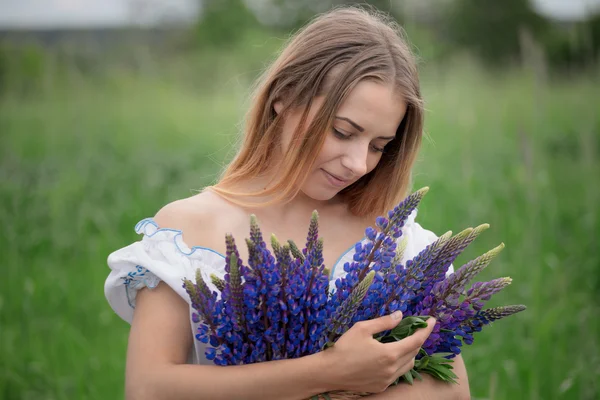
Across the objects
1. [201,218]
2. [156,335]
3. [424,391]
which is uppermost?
[201,218]

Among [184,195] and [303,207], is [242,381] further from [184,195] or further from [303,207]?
[184,195]

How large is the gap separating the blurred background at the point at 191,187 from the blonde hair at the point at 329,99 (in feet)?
0.62

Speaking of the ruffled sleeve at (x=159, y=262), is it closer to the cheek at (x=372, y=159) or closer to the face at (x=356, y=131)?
the face at (x=356, y=131)

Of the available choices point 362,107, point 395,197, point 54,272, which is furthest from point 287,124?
point 54,272

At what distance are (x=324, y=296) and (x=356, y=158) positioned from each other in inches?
20.4

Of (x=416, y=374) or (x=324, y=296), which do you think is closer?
(x=324, y=296)

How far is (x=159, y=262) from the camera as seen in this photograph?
157 cm

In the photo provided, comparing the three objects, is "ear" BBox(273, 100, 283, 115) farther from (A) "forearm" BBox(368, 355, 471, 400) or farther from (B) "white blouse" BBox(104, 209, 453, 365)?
(A) "forearm" BBox(368, 355, 471, 400)

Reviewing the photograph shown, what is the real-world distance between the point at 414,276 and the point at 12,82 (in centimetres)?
597

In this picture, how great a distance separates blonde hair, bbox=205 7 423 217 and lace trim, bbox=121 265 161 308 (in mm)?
327

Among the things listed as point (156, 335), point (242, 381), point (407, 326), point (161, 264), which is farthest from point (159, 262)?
point (407, 326)

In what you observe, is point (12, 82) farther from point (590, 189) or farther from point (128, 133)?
point (590, 189)

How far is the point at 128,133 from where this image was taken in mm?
6184

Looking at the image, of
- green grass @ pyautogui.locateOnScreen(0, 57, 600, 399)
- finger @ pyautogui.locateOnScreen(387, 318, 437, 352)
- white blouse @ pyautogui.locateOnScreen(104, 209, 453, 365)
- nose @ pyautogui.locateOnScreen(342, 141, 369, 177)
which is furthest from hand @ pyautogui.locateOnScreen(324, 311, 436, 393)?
green grass @ pyautogui.locateOnScreen(0, 57, 600, 399)
